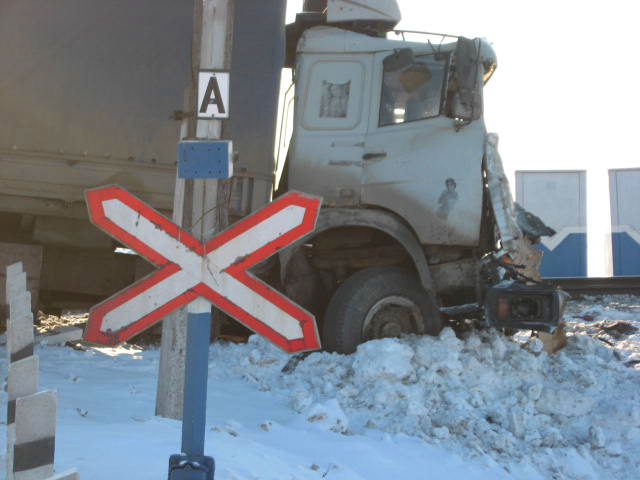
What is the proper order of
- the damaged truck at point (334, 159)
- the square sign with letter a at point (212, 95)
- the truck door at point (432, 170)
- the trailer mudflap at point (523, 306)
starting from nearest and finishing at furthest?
the square sign with letter a at point (212, 95), the trailer mudflap at point (523, 306), the damaged truck at point (334, 159), the truck door at point (432, 170)

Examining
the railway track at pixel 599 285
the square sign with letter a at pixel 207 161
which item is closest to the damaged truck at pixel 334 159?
the square sign with letter a at pixel 207 161

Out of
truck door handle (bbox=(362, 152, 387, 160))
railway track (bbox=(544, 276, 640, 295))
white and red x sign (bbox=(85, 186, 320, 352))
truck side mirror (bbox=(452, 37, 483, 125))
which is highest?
truck side mirror (bbox=(452, 37, 483, 125))

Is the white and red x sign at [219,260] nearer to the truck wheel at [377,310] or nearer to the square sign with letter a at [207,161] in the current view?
the square sign with letter a at [207,161]

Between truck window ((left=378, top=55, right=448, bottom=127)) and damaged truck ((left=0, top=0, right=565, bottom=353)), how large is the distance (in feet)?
0.04

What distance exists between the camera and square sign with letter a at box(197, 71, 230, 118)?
10.3 ft

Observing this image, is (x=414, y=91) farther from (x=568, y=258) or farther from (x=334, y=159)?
(x=568, y=258)

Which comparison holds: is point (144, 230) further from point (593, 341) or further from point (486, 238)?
point (593, 341)

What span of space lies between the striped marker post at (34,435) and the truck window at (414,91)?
15.9ft

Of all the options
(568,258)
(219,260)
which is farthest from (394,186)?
(568,258)

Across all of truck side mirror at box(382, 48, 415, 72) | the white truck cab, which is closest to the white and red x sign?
the white truck cab

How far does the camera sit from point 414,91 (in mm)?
6688

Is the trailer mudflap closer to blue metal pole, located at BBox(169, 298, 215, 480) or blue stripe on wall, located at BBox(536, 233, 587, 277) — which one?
blue metal pole, located at BBox(169, 298, 215, 480)

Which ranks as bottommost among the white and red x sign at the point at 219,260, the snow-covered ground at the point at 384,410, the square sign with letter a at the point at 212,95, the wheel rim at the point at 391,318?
the snow-covered ground at the point at 384,410

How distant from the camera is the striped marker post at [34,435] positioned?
7.57 feet
